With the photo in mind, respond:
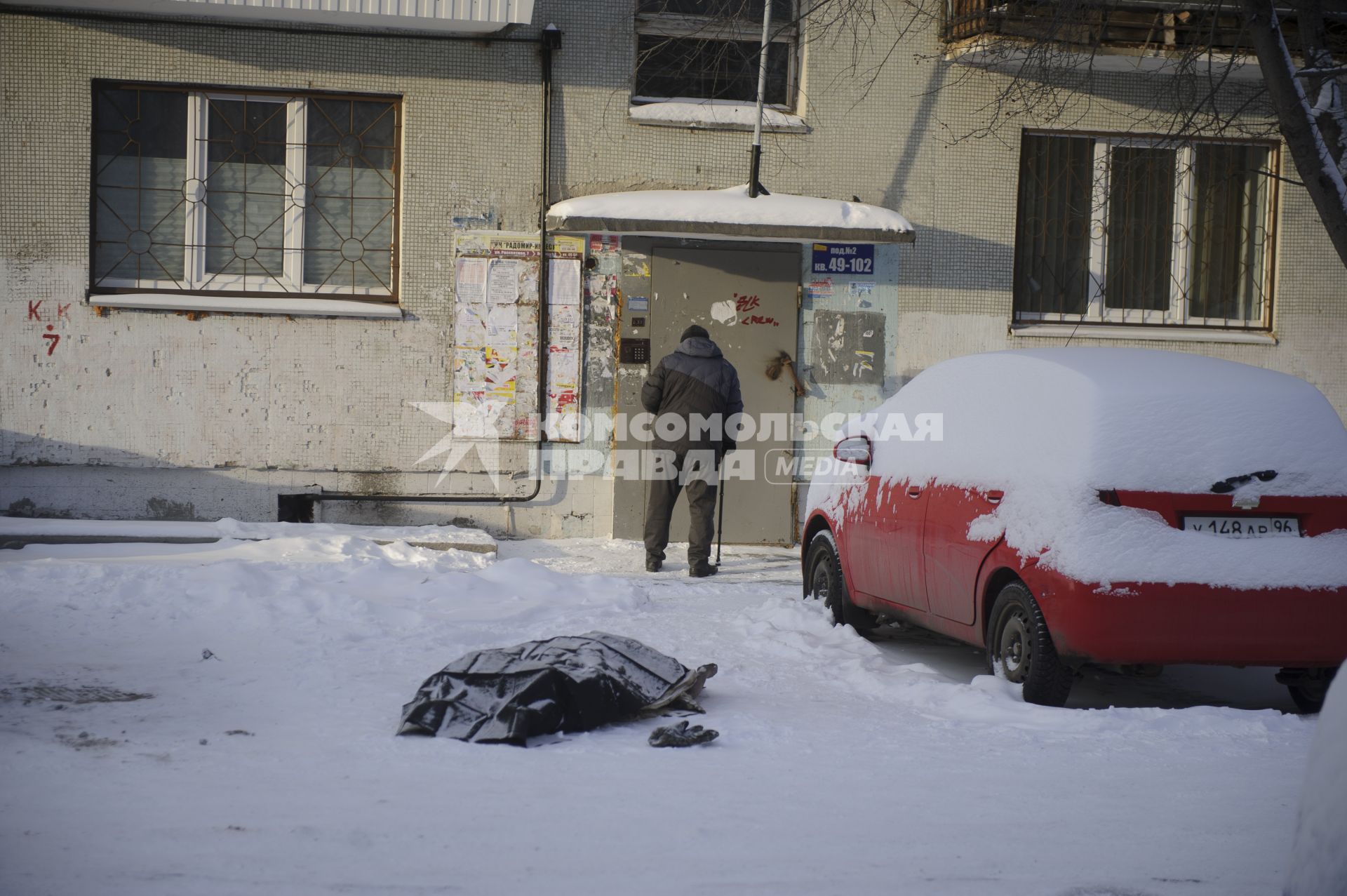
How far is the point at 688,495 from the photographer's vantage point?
1028cm

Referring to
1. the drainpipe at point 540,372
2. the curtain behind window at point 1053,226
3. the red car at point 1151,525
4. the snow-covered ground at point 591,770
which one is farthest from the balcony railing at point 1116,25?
the snow-covered ground at point 591,770

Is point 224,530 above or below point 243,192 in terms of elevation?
below

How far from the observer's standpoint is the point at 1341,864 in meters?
A: 2.54

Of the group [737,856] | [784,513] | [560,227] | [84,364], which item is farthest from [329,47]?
[737,856]

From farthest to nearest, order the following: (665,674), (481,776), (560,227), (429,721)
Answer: (560,227) → (665,674) → (429,721) → (481,776)

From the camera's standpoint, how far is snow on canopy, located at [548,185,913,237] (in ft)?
35.1

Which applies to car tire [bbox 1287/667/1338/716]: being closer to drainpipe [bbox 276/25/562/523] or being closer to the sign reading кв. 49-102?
the sign reading кв. 49-102

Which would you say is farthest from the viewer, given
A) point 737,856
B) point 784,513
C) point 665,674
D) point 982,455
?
point 784,513

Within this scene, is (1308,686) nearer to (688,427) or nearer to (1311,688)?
(1311,688)

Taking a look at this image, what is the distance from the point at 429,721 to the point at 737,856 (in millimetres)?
1672

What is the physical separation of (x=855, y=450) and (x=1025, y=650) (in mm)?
1939

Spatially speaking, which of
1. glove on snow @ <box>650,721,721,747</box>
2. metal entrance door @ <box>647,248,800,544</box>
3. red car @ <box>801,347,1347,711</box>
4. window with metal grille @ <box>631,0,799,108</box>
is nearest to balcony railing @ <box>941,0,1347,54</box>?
window with metal grille @ <box>631,0,799,108</box>

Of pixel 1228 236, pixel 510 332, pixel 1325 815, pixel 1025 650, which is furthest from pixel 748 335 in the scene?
pixel 1325 815

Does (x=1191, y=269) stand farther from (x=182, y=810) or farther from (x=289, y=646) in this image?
(x=182, y=810)
